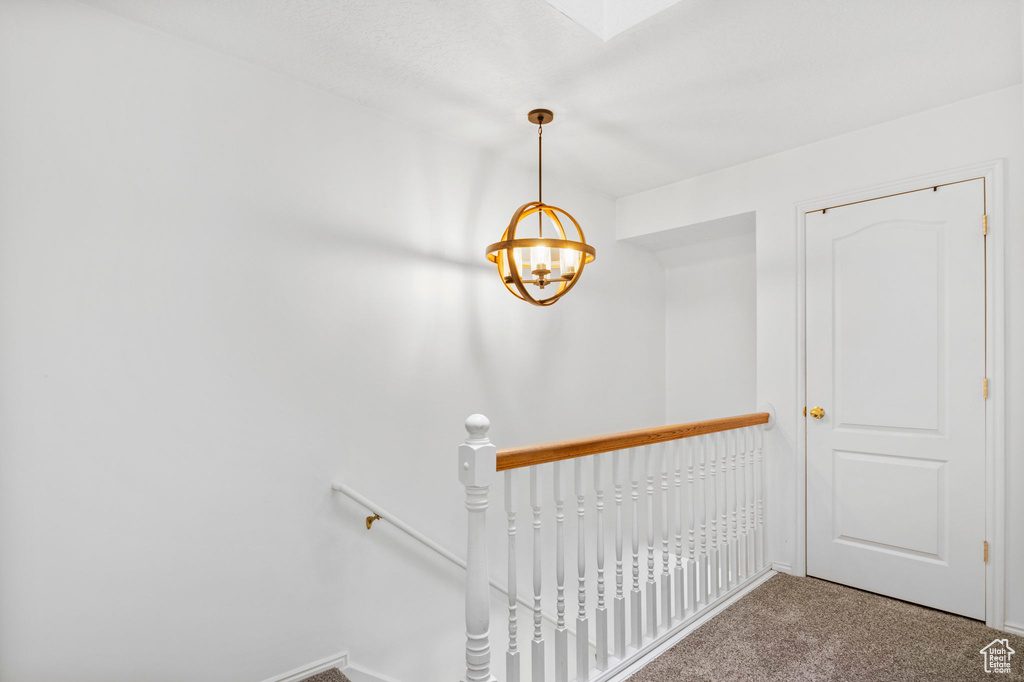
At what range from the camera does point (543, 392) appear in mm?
3318

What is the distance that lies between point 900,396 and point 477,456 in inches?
92.2

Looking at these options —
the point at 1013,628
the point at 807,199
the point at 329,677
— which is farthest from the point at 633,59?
the point at 1013,628

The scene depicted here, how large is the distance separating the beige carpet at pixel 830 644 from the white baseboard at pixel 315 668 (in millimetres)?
1262

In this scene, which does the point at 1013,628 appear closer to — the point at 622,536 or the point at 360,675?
the point at 622,536

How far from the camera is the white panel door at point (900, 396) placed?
2.49 metres

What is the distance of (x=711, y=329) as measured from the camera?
3.96 metres

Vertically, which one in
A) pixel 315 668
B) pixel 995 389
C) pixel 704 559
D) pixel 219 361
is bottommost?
pixel 315 668

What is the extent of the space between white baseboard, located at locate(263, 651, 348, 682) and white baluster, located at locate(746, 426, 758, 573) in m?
2.13

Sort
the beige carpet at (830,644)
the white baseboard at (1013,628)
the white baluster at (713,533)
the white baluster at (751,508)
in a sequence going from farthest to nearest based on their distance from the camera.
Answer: the white baluster at (751,508) < the white baluster at (713,533) < the white baseboard at (1013,628) < the beige carpet at (830,644)

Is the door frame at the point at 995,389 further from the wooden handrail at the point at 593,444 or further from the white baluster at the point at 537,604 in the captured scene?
the white baluster at the point at 537,604

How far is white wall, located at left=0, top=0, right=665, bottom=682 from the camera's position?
1.74 m

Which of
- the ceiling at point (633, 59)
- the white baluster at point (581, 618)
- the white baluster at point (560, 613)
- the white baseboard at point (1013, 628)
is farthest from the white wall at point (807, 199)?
the white baluster at point (560, 613)

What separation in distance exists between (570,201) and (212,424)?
249 centimetres

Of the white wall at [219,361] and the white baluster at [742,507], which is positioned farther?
the white baluster at [742,507]
